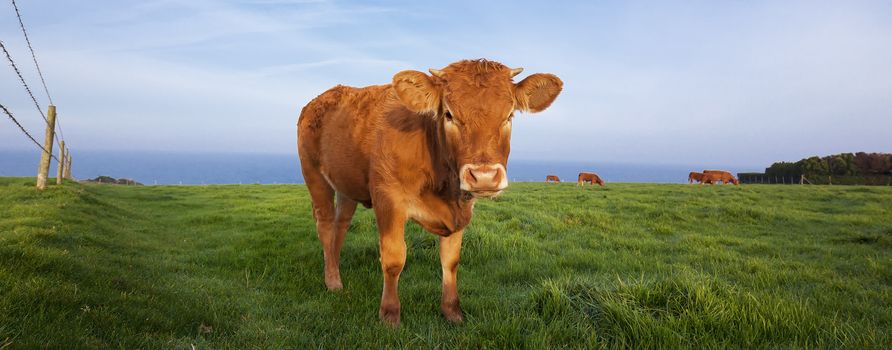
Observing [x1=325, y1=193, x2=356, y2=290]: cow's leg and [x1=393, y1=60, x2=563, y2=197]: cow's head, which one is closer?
[x1=393, y1=60, x2=563, y2=197]: cow's head

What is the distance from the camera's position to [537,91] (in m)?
3.89

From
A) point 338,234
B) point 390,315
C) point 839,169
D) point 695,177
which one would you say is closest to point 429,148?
point 390,315

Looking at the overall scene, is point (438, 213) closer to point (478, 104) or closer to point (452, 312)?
point (452, 312)

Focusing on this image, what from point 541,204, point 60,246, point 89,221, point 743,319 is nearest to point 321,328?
point 743,319

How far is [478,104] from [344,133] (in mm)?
2160

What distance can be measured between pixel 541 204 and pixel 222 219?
8.95 metres

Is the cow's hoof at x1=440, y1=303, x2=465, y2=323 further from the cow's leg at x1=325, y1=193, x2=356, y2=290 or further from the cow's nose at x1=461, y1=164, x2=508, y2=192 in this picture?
the cow's leg at x1=325, y1=193, x2=356, y2=290

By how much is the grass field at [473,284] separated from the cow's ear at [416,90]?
176 centimetres

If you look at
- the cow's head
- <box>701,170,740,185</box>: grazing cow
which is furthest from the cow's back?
<box>701,170,740,185</box>: grazing cow

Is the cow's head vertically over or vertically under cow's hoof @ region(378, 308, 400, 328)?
over

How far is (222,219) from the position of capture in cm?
1252

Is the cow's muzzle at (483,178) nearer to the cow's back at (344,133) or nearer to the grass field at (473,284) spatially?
the grass field at (473,284)

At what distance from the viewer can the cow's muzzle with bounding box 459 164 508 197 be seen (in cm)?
318

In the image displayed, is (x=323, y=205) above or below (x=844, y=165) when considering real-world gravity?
below
